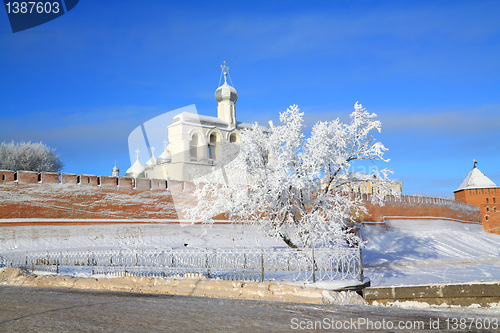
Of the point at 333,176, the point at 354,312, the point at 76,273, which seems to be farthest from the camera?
the point at 333,176

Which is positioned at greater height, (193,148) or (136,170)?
(193,148)

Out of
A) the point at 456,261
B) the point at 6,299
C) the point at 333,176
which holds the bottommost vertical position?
the point at 456,261

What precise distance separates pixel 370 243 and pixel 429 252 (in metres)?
3.64

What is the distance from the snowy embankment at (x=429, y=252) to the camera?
18261 mm

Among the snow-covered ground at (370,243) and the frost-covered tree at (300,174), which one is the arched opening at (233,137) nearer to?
the snow-covered ground at (370,243)

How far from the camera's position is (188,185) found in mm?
23609

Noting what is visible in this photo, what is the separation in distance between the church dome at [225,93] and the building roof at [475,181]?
26666mm

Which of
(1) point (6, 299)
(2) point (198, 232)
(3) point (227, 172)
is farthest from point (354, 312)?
(2) point (198, 232)

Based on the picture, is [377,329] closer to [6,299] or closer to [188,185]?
[6,299]

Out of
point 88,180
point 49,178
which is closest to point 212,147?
point 88,180

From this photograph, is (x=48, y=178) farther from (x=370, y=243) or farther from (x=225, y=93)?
(x=370, y=243)

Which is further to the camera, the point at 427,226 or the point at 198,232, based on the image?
the point at 427,226

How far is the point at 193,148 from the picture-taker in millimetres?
31266

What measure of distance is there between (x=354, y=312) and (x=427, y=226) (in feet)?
108
